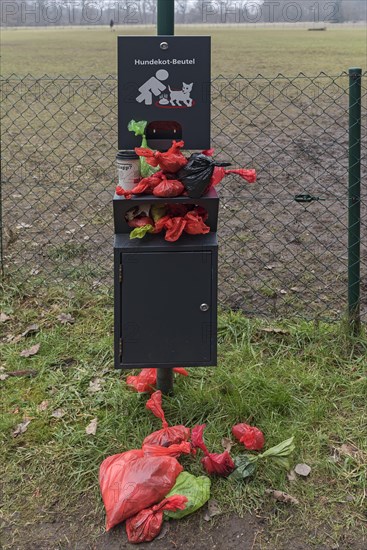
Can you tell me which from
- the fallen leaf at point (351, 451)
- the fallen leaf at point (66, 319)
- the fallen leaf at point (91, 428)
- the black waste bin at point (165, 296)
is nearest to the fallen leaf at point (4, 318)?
the fallen leaf at point (66, 319)

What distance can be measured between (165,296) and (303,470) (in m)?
0.92

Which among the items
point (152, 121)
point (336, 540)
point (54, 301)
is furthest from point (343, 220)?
point (336, 540)

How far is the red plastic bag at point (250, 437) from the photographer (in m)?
2.69

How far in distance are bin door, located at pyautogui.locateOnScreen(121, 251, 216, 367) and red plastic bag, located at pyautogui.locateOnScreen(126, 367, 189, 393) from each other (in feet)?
1.44

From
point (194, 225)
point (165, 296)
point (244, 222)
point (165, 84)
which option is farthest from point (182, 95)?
point (244, 222)

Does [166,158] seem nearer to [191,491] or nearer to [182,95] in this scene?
[182,95]

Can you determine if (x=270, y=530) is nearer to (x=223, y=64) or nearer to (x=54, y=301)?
(x=54, y=301)

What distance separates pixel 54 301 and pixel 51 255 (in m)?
0.83

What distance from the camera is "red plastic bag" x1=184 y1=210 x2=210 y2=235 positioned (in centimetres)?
257

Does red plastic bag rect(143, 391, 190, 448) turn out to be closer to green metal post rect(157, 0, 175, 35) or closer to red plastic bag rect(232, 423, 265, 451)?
red plastic bag rect(232, 423, 265, 451)

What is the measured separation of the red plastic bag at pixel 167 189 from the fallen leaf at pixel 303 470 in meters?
1.23

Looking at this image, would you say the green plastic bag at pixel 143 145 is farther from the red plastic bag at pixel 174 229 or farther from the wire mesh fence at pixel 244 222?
the wire mesh fence at pixel 244 222

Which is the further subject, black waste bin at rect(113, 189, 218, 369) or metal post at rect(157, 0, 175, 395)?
metal post at rect(157, 0, 175, 395)

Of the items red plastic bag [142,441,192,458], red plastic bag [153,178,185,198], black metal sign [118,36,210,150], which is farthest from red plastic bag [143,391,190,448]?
black metal sign [118,36,210,150]
